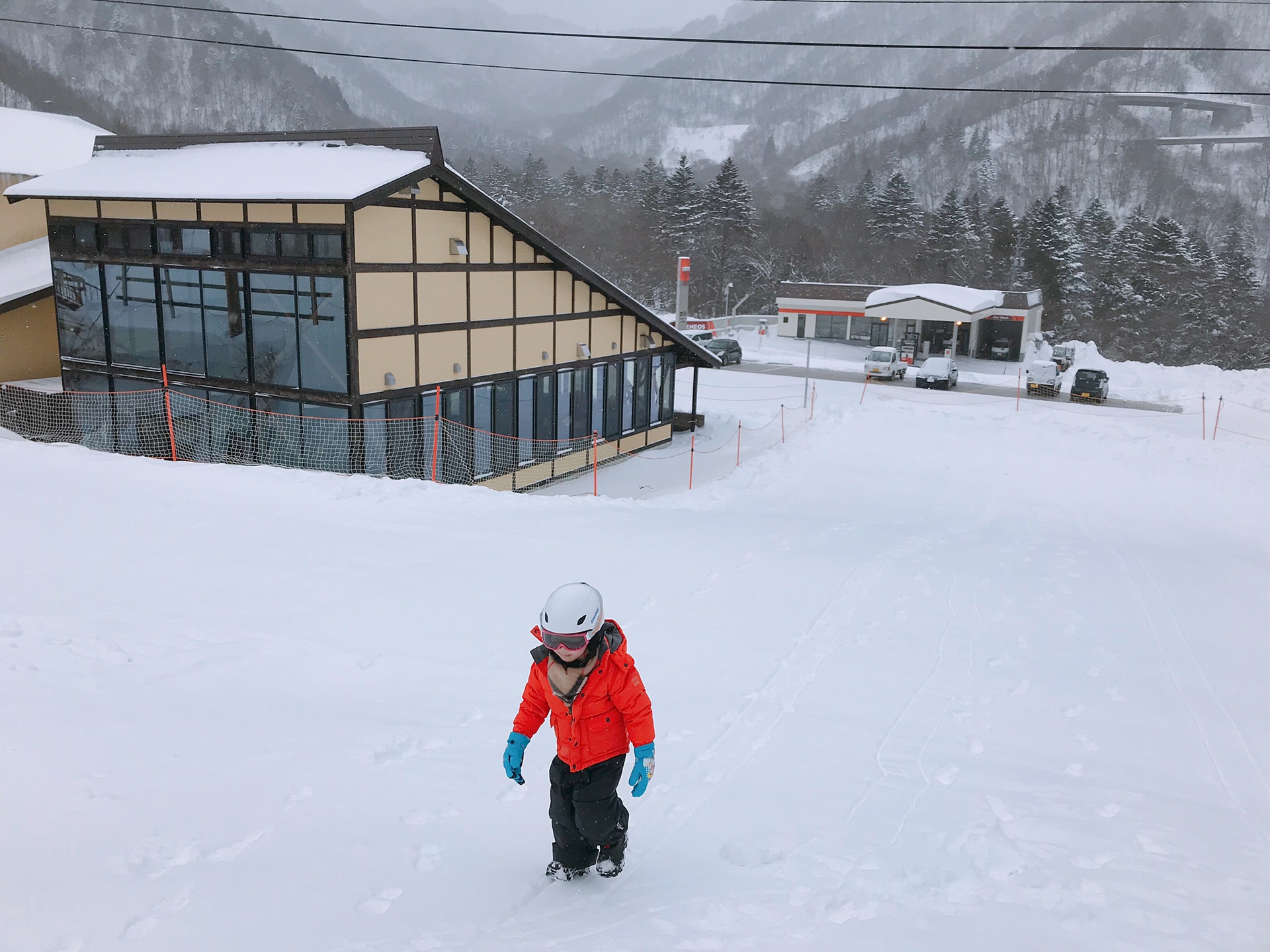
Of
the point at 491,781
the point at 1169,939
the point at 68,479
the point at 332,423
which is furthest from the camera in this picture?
the point at 332,423

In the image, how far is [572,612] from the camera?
383 cm

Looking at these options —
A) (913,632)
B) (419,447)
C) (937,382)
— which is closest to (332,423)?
(419,447)

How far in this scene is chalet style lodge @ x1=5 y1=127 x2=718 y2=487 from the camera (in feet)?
44.3

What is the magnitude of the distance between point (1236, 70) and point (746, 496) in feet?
626

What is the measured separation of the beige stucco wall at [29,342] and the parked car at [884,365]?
28.9 m

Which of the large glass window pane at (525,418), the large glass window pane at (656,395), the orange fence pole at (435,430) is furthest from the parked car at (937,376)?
the orange fence pole at (435,430)

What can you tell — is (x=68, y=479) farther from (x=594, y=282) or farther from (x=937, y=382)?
(x=937, y=382)

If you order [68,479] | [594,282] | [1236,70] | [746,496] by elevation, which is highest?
[1236,70]

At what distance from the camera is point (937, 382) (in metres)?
35.3

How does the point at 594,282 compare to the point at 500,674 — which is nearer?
the point at 500,674

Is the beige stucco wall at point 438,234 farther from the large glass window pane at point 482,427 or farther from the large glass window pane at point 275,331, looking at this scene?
the large glass window pane at point 482,427

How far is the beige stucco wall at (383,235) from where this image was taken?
523 inches

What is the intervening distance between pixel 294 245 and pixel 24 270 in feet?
31.4

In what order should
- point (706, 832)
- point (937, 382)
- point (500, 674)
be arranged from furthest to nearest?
point (937, 382) < point (500, 674) < point (706, 832)
